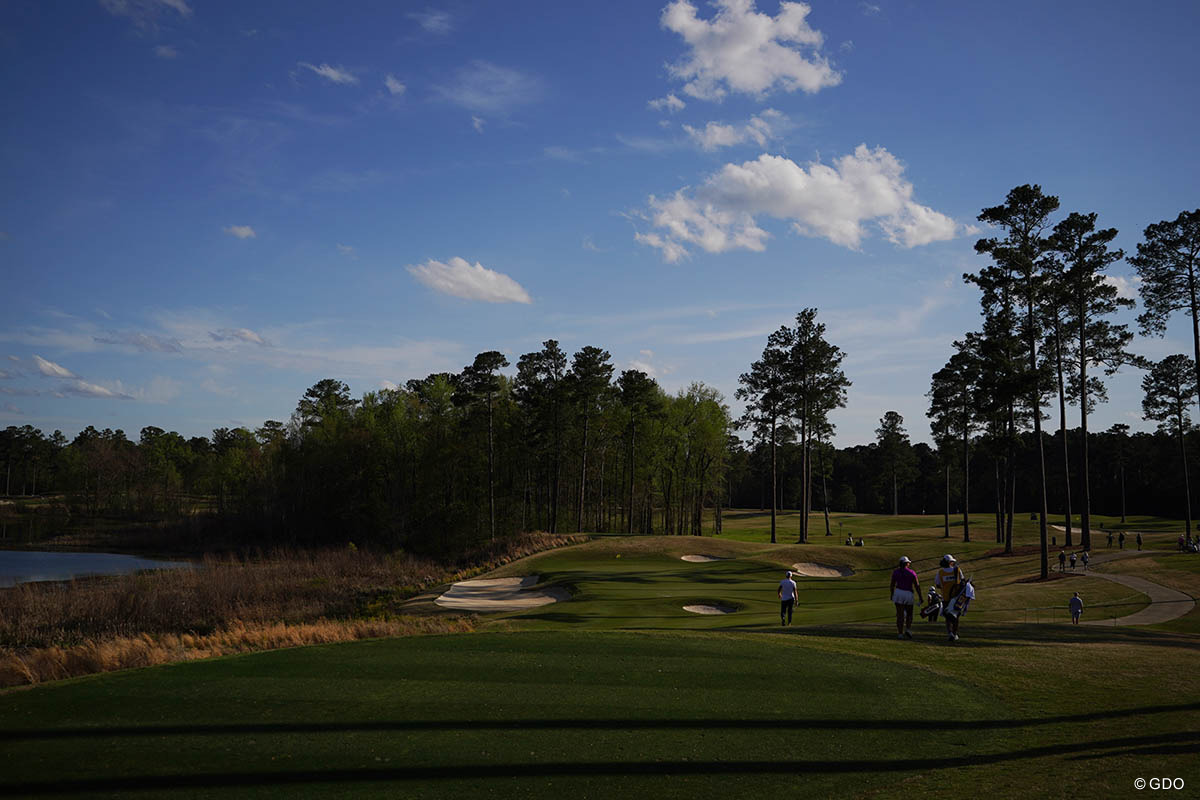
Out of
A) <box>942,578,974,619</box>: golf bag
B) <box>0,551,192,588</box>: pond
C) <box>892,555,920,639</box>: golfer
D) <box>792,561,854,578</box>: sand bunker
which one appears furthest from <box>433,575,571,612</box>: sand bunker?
<box>0,551,192,588</box>: pond

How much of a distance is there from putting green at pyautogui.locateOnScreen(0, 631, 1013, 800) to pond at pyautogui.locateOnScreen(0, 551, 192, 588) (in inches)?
1471

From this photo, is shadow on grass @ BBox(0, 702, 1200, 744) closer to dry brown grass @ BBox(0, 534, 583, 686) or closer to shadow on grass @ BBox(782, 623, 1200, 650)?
shadow on grass @ BBox(782, 623, 1200, 650)

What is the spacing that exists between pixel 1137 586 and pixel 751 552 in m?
20.6

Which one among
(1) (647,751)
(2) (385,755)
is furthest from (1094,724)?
(2) (385,755)

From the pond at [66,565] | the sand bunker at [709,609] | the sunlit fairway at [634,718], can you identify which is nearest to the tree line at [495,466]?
the pond at [66,565]

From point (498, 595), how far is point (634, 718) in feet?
81.9

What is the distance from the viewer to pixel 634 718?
10.8 metres

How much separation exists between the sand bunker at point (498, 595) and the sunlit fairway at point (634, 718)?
13924 mm

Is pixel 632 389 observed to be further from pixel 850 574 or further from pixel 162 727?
pixel 162 727

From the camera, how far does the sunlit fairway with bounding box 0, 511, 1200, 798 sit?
8.62 metres

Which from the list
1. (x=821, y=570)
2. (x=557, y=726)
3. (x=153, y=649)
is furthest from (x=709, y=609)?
(x=557, y=726)

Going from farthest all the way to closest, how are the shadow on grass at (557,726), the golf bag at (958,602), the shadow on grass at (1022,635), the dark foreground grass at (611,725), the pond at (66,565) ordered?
the pond at (66,565)
the shadow on grass at (1022,635)
the golf bag at (958,602)
the shadow on grass at (557,726)
the dark foreground grass at (611,725)

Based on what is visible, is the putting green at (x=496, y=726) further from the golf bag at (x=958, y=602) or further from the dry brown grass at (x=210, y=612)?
the dry brown grass at (x=210, y=612)

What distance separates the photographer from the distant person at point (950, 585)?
17016 millimetres
